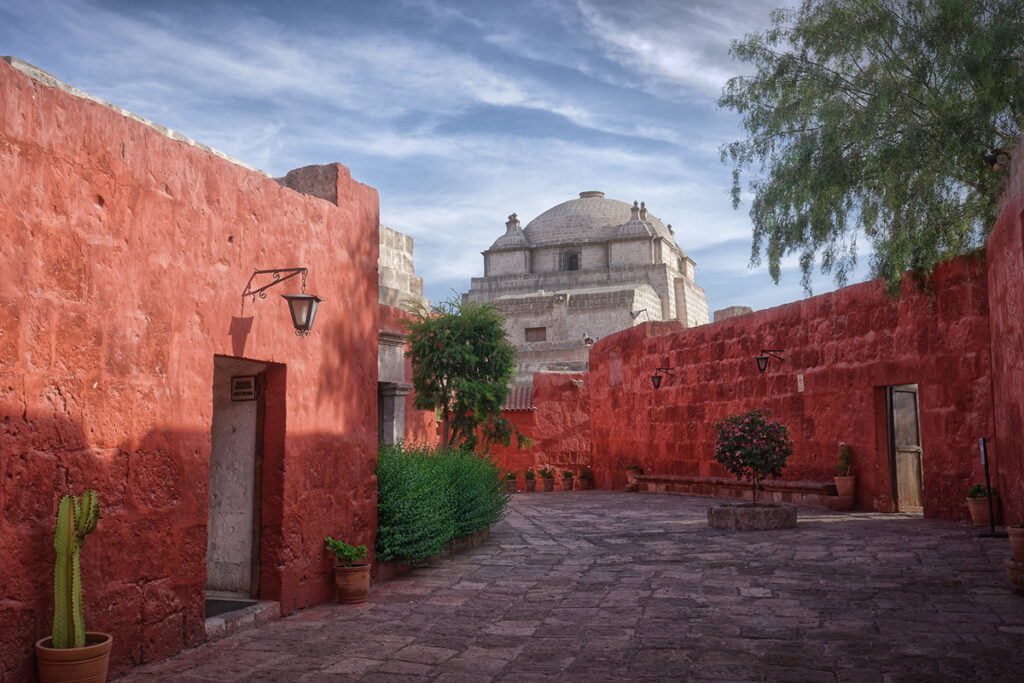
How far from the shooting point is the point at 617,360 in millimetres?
18281

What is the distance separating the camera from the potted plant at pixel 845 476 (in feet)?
38.2

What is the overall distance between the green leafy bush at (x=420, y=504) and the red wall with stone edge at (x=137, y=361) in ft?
2.82

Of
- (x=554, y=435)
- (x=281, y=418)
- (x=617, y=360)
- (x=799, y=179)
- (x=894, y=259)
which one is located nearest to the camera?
(x=281, y=418)

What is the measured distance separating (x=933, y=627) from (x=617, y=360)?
1343 centimetres

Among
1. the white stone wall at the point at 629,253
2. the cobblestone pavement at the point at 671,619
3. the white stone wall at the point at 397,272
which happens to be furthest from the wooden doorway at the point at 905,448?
the white stone wall at the point at 629,253

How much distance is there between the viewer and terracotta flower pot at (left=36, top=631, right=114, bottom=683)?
12.3 ft

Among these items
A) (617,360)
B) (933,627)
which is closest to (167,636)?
(933,627)

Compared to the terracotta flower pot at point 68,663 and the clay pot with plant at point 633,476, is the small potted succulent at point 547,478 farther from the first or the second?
the terracotta flower pot at point 68,663

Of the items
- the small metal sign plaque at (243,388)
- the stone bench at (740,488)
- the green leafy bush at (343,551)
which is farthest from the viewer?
the stone bench at (740,488)

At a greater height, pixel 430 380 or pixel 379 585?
pixel 430 380

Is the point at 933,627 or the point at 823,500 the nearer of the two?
the point at 933,627

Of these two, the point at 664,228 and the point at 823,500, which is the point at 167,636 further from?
the point at 664,228

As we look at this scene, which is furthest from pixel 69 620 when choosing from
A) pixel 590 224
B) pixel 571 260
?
pixel 590 224

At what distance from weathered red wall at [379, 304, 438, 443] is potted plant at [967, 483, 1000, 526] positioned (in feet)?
24.2
